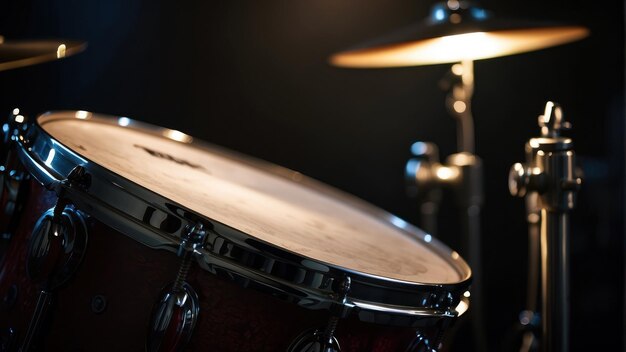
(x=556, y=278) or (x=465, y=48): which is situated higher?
(x=465, y=48)

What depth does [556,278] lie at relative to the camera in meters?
0.89

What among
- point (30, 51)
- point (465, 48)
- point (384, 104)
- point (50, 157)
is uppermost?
point (465, 48)

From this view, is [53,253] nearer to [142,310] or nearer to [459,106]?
[142,310]

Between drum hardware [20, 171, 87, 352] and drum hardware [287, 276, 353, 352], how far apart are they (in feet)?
0.75

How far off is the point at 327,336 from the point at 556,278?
0.42 m

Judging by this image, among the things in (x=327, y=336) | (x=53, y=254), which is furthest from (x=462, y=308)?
(x=53, y=254)

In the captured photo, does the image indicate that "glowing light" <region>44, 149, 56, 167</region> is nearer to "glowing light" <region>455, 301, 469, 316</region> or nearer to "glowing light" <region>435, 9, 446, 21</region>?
"glowing light" <region>455, 301, 469, 316</region>

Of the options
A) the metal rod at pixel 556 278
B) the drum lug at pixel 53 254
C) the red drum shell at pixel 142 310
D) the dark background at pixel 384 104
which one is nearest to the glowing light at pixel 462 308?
the red drum shell at pixel 142 310

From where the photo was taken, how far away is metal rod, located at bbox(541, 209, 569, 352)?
2.90 feet

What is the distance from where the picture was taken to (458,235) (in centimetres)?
177

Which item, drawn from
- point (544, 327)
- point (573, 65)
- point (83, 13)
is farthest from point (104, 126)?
point (573, 65)

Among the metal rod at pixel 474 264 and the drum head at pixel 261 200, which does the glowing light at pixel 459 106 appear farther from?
the drum head at pixel 261 200

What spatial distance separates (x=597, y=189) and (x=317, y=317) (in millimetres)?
1328

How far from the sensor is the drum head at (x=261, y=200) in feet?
2.15
